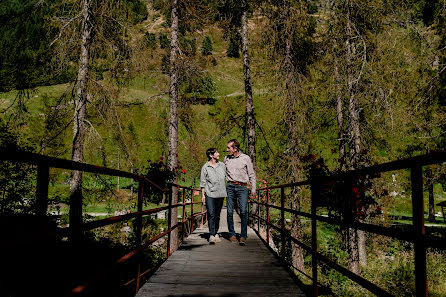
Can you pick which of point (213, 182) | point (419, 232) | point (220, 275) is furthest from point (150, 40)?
point (419, 232)

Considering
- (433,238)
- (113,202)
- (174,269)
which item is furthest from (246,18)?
(433,238)

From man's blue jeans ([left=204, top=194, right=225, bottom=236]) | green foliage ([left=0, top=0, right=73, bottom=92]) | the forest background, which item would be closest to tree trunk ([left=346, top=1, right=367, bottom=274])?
the forest background

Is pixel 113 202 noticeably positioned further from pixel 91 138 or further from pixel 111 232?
pixel 111 232

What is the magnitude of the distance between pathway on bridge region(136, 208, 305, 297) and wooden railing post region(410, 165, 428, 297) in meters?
1.99

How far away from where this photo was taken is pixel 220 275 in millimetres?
4414

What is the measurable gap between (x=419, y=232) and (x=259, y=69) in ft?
36.9

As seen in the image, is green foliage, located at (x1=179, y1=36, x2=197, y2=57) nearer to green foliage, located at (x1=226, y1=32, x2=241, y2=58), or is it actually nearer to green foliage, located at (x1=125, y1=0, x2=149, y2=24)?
green foliage, located at (x1=125, y1=0, x2=149, y2=24)

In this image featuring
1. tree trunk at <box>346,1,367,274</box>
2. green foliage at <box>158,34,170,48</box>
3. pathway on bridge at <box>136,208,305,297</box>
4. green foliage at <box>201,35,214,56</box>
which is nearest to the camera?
pathway on bridge at <box>136,208,305,297</box>

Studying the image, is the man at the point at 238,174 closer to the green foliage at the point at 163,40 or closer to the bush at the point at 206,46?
the green foliage at the point at 163,40

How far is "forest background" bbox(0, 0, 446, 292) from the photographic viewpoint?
8422 millimetres

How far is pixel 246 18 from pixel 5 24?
1055cm

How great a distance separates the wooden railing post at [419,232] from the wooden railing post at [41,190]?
201 centimetres

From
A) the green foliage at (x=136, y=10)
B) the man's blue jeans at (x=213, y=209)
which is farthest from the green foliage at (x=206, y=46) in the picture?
the man's blue jeans at (x=213, y=209)

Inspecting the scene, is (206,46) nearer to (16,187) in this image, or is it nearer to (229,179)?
(229,179)
